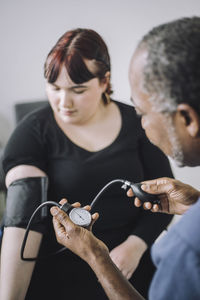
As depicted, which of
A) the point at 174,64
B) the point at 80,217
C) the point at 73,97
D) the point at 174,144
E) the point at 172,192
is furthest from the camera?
the point at 73,97

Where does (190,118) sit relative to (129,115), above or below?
above

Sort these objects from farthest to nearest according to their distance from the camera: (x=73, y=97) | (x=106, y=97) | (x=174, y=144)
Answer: (x=106, y=97), (x=73, y=97), (x=174, y=144)

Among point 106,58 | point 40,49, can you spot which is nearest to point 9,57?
point 40,49

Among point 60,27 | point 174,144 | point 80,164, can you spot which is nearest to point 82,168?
point 80,164

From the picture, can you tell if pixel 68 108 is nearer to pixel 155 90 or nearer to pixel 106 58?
pixel 106 58

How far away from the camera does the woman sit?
1.05 m

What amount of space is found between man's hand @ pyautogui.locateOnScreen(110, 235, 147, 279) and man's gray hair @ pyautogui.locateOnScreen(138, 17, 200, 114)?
62cm

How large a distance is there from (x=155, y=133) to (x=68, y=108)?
1.40ft

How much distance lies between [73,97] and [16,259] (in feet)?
1.75

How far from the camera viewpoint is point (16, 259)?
1.03m

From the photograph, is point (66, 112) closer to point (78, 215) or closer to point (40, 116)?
point (40, 116)

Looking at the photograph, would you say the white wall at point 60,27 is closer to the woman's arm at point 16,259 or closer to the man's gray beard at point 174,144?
the woman's arm at point 16,259

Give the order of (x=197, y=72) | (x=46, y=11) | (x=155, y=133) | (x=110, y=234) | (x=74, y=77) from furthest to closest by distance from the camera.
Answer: (x=46, y=11)
(x=110, y=234)
(x=74, y=77)
(x=155, y=133)
(x=197, y=72)

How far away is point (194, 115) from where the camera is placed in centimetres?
64
